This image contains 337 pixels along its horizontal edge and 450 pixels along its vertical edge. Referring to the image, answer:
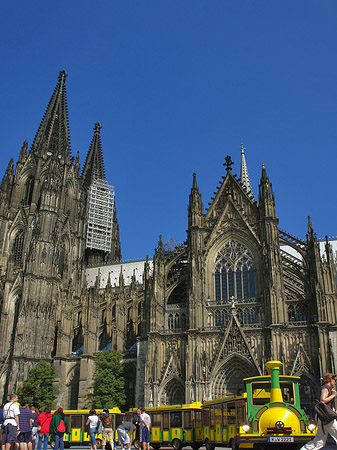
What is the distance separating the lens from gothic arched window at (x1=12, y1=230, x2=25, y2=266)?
57594 mm

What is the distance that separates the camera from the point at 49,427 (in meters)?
Result: 16.6

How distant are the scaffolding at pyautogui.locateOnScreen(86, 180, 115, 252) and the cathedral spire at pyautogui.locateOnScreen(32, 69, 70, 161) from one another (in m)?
8.81

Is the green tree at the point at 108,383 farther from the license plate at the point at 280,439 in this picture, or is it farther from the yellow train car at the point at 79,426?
the license plate at the point at 280,439

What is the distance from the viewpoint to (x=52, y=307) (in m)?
53.0

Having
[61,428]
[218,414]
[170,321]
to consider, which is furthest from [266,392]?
[170,321]

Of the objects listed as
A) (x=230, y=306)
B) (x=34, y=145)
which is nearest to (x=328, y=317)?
(x=230, y=306)

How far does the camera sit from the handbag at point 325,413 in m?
7.85

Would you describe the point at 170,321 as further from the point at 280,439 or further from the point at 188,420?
the point at 280,439

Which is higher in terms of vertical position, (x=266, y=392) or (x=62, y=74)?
(x=62, y=74)

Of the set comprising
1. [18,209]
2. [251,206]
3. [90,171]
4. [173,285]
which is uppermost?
[90,171]

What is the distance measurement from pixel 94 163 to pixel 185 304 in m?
44.8

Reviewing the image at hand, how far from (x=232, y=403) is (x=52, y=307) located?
37.3 m

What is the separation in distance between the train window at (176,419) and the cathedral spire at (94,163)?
2123 inches

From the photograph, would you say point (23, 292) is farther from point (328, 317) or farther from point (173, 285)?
point (328, 317)
